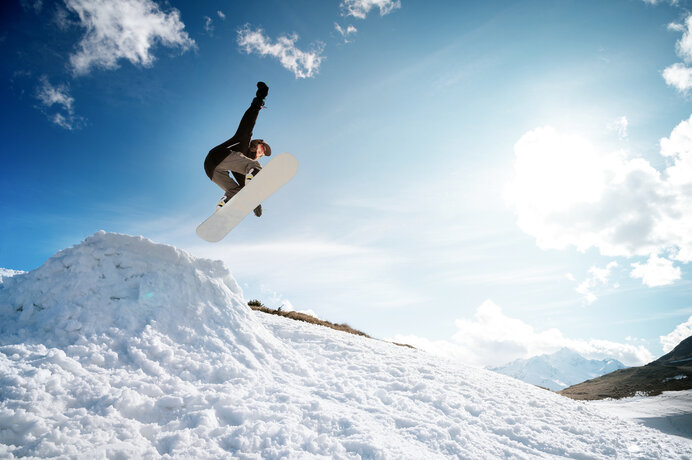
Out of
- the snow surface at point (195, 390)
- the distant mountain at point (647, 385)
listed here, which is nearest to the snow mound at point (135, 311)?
the snow surface at point (195, 390)

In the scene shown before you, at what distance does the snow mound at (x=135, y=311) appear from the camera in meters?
5.55

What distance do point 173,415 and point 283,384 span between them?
7.81 ft

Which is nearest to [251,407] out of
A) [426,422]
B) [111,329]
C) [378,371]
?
[111,329]

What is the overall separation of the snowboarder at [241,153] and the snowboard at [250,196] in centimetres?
26

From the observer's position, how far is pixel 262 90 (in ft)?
26.2

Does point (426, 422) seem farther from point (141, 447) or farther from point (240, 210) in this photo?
point (240, 210)

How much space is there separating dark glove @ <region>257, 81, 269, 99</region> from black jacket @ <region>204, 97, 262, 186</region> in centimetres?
23

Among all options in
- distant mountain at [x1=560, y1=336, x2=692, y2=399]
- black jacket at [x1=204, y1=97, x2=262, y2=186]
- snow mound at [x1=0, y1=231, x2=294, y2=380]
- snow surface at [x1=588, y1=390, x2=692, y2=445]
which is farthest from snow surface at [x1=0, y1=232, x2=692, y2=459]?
distant mountain at [x1=560, y1=336, x2=692, y2=399]

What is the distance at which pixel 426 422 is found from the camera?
21.3ft

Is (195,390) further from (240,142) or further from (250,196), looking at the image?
(240,142)

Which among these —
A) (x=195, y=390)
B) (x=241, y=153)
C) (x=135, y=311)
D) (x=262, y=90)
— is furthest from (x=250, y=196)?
(x=195, y=390)

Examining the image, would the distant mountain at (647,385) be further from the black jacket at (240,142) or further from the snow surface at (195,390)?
the black jacket at (240,142)

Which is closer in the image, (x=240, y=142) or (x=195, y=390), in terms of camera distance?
(x=195, y=390)

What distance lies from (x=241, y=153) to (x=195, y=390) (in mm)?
5725
